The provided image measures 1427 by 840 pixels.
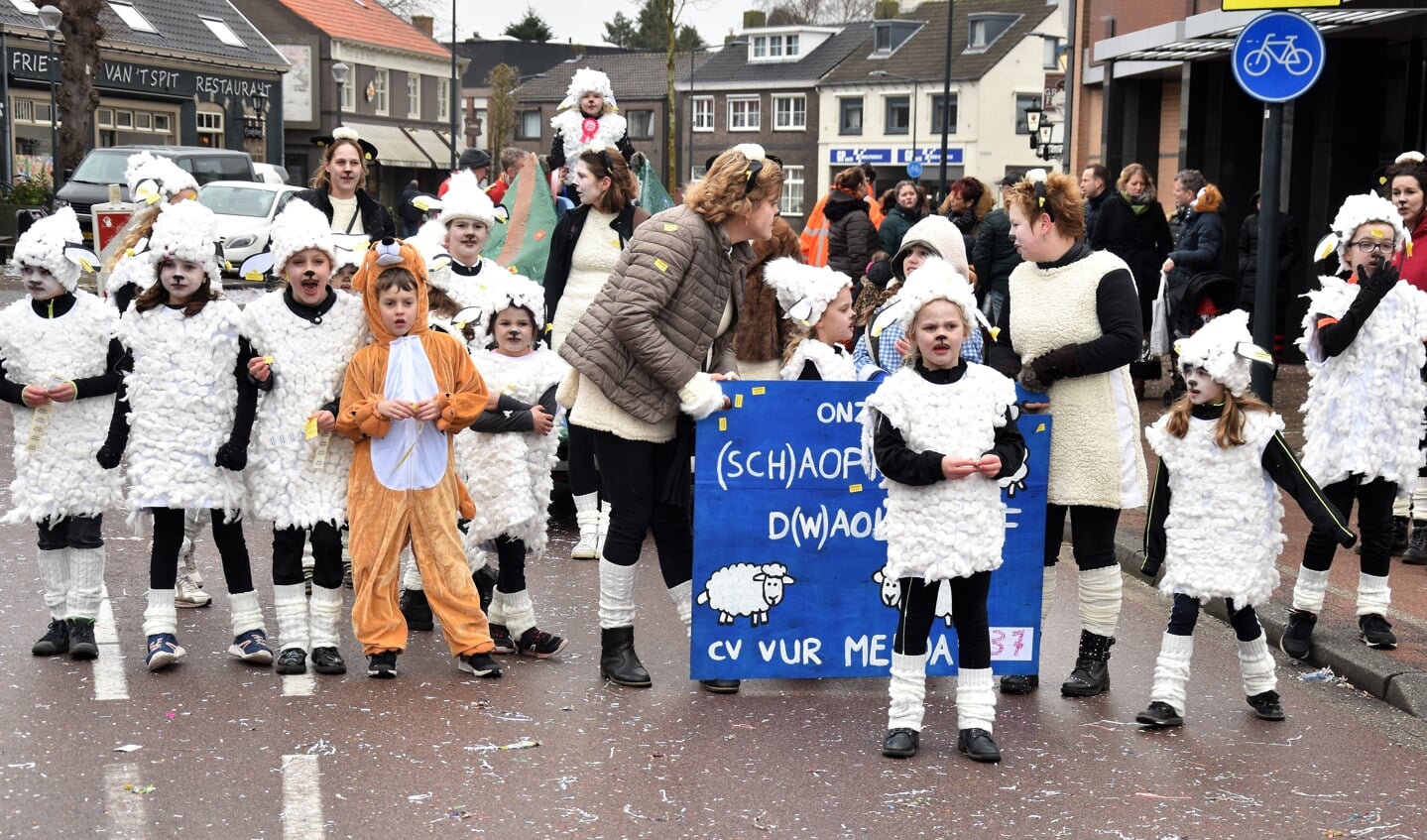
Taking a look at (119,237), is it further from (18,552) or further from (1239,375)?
(1239,375)

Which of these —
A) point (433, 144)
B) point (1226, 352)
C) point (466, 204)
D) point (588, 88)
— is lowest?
point (1226, 352)

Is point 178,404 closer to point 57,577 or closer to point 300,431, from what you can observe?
point 300,431

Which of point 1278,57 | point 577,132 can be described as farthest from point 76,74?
point 1278,57

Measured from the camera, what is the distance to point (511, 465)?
22.4 feet

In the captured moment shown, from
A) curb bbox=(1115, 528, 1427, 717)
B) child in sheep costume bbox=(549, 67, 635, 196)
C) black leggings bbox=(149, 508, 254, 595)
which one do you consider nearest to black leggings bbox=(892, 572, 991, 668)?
curb bbox=(1115, 528, 1427, 717)

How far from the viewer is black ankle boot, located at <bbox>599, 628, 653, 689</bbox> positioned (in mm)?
6379

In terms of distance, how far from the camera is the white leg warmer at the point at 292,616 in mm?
6512

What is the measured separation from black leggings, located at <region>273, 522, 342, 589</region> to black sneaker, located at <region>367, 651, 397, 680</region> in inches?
12.8

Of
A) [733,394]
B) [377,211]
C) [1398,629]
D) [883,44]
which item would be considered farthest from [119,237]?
[883,44]

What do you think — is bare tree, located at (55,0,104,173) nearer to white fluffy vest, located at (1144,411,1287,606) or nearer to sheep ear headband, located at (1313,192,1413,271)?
sheep ear headband, located at (1313,192,1413,271)

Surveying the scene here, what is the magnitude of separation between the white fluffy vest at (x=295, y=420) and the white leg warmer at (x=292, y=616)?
0.27 meters

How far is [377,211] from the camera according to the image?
861 centimetres

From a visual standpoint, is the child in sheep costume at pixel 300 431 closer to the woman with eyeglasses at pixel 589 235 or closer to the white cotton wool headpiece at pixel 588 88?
the woman with eyeglasses at pixel 589 235

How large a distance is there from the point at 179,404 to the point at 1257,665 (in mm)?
4079
